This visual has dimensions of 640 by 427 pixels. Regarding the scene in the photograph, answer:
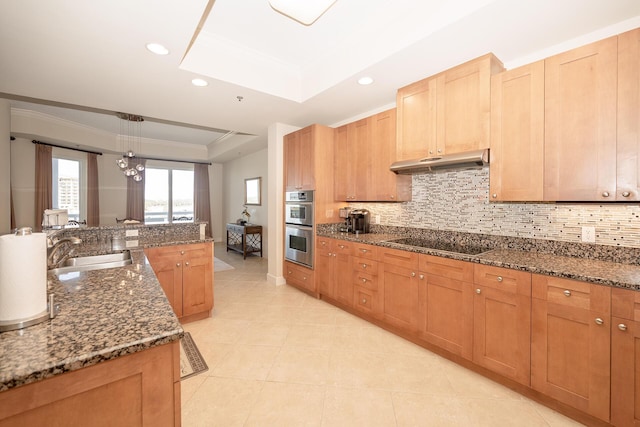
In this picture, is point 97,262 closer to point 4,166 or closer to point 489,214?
point 4,166

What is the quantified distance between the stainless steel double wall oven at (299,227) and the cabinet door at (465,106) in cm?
178

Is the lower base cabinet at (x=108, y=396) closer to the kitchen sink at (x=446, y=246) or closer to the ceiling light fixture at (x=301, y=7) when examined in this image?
the ceiling light fixture at (x=301, y=7)

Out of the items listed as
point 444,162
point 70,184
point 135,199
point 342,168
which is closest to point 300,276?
point 342,168

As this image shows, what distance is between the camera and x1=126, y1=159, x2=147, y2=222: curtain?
22.6 feet

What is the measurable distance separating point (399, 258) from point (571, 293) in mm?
1215

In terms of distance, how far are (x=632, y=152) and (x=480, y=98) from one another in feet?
3.25

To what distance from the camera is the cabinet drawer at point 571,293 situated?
1.51 m

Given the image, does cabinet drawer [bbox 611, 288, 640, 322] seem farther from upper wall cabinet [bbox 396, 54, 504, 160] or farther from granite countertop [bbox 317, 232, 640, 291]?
upper wall cabinet [bbox 396, 54, 504, 160]

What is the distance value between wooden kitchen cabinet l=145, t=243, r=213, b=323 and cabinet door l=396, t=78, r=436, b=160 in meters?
2.40

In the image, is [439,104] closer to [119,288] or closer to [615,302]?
[615,302]

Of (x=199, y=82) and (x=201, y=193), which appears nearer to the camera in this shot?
(x=199, y=82)

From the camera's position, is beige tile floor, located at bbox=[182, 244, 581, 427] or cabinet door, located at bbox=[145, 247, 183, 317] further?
cabinet door, located at bbox=[145, 247, 183, 317]

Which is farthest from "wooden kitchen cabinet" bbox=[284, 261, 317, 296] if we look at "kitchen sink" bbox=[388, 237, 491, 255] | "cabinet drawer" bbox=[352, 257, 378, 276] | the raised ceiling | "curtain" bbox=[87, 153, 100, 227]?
"curtain" bbox=[87, 153, 100, 227]

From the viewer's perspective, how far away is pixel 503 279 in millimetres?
1888
